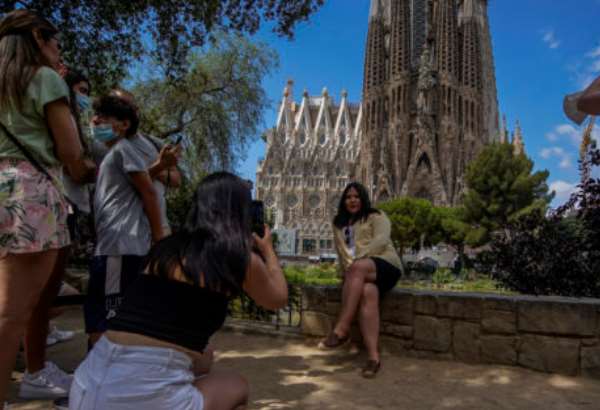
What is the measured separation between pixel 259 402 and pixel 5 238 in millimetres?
1820

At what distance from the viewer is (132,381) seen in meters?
1.37

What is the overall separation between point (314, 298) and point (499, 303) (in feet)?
5.76

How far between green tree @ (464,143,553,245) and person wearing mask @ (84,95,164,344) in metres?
29.4

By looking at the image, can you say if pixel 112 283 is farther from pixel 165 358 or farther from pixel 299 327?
pixel 299 327

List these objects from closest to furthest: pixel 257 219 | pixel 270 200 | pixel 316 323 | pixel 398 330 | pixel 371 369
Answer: pixel 257 219
pixel 371 369
pixel 398 330
pixel 316 323
pixel 270 200

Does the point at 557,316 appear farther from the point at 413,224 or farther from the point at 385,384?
the point at 413,224

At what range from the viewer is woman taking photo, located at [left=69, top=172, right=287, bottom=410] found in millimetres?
1379

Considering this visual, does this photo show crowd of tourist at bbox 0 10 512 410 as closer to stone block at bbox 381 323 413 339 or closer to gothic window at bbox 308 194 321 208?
stone block at bbox 381 323 413 339

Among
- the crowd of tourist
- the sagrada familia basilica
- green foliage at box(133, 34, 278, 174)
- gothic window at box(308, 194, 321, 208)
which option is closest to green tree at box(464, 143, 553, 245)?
the sagrada familia basilica

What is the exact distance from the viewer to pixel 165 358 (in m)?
1.42

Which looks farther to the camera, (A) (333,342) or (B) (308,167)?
(B) (308,167)

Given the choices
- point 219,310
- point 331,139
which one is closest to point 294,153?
point 331,139

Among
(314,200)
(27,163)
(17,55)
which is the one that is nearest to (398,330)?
(27,163)

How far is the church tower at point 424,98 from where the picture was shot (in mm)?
46094
